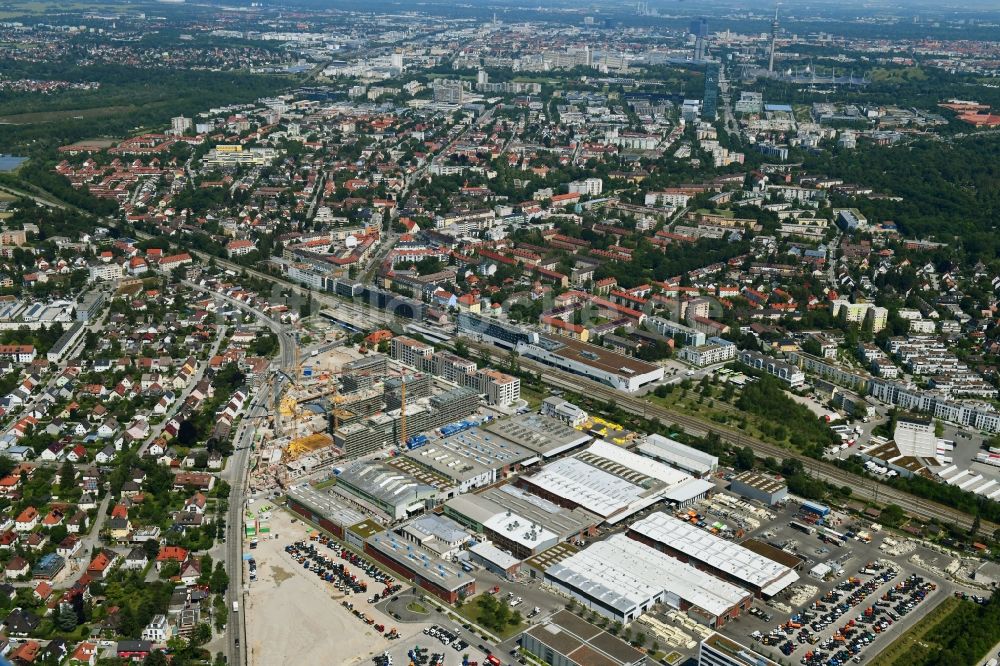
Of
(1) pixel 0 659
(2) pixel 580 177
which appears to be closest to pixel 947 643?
(1) pixel 0 659

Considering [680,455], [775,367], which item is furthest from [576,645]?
[775,367]

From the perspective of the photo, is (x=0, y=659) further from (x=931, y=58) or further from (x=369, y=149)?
(x=931, y=58)

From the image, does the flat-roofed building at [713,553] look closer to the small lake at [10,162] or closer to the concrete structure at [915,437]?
the concrete structure at [915,437]

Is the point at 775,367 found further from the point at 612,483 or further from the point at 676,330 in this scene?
the point at 612,483

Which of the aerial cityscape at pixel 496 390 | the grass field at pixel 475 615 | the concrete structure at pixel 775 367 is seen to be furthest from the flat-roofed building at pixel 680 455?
the grass field at pixel 475 615

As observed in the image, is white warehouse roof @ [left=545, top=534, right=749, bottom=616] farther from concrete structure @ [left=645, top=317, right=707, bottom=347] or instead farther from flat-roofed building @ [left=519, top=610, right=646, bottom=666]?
concrete structure @ [left=645, top=317, right=707, bottom=347]

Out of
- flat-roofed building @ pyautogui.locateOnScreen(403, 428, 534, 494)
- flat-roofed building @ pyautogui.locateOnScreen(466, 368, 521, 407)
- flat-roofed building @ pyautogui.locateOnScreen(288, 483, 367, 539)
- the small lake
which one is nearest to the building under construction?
flat-roofed building @ pyautogui.locateOnScreen(466, 368, 521, 407)
